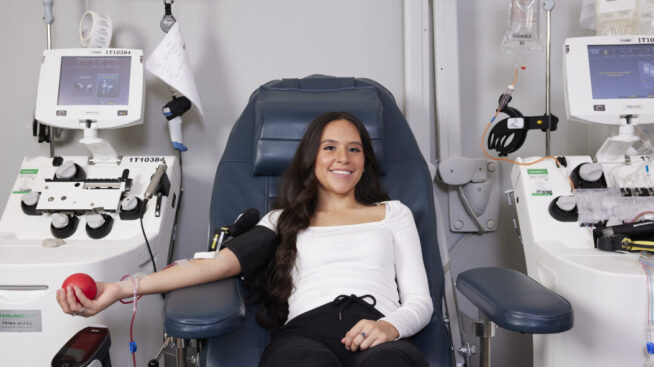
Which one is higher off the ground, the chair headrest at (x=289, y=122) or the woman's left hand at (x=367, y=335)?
the chair headrest at (x=289, y=122)

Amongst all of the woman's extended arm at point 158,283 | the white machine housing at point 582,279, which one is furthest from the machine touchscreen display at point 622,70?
the woman's extended arm at point 158,283

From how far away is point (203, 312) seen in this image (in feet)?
3.51

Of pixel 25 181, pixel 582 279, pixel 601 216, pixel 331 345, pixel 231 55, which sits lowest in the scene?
pixel 331 345

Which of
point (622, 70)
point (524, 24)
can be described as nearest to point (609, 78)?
point (622, 70)

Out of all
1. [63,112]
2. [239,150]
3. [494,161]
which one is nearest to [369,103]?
[239,150]

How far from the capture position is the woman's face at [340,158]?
1.54m

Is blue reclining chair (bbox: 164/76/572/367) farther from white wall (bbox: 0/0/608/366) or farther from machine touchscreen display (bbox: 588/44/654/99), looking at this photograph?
machine touchscreen display (bbox: 588/44/654/99)

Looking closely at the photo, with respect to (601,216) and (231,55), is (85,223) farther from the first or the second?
(601,216)

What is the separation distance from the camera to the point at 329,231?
1505 mm

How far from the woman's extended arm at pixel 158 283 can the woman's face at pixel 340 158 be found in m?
0.37

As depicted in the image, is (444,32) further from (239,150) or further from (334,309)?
(334,309)

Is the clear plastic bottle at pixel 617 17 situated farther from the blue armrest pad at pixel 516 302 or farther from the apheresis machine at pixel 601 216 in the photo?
the blue armrest pad at pixel 516 302

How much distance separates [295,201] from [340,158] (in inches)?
7.1

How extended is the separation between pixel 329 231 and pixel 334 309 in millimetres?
247
